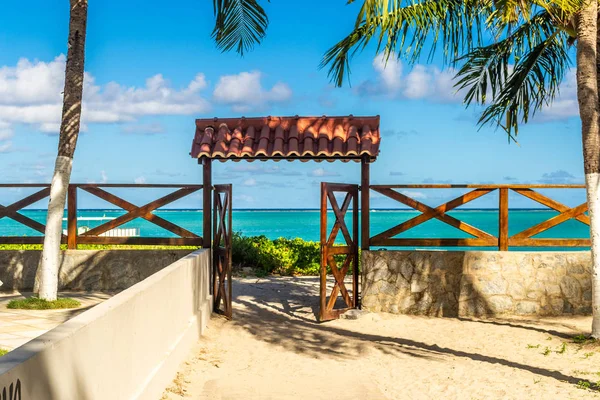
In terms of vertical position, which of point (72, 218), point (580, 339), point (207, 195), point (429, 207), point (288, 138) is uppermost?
point (288, 138)

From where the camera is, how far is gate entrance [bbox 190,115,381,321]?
9.90 meters

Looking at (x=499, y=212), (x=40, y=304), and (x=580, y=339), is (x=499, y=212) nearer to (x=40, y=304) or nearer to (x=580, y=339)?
(x=580, y=339)

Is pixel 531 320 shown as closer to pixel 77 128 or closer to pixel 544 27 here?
pixel 544 27

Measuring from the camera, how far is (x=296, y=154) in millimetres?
10000

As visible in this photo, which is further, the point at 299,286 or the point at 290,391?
the point at 299,286

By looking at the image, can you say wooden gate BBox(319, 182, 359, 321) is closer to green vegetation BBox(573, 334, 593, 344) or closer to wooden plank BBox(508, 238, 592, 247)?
wooden plank BBox(508, 238, 592, 247)

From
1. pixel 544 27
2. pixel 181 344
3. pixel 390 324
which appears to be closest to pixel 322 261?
pixel 390 324

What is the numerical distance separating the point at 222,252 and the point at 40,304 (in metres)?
2.67

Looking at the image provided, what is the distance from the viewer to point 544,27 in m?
11.8

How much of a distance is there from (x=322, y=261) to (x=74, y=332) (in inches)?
258

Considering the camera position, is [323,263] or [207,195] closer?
[323,263]

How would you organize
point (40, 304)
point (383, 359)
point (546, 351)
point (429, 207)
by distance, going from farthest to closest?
1. point (429, 207)
2. point (40, 304)
3. point (546, 351)
4. point (383, 359)

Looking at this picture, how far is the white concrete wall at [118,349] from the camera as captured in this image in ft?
9.57

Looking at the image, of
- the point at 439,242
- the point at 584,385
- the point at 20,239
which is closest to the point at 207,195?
the point at 20,239
